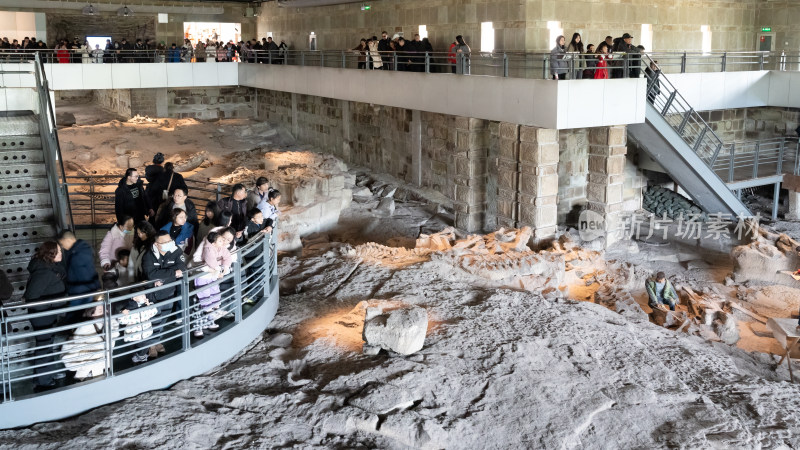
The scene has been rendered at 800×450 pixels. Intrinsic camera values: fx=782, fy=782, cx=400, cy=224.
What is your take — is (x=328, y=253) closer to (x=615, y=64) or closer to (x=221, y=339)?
(x=221, y=339)

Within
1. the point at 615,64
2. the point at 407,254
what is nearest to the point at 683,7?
the point at 615,64

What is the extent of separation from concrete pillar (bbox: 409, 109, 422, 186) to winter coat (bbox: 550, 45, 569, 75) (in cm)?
605

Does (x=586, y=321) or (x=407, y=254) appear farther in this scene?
(x=407, y=254)

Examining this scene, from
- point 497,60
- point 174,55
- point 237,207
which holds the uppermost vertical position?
point 174,55

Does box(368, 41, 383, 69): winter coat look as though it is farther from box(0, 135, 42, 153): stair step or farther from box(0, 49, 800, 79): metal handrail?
box(0, 135, 42, 153): stair step

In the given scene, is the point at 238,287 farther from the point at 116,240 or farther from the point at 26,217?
the point at 26,217

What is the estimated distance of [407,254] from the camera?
13461mm

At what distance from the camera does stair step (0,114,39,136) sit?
10.9 m

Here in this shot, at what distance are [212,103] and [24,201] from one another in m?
22.1

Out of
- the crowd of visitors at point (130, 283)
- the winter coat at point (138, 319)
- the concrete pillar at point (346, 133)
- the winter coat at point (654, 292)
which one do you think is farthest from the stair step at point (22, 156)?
the concrete pillar at point (346, 133)

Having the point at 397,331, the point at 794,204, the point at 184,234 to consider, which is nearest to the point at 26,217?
the point at 184,234

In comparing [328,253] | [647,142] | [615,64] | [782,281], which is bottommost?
[782,281]

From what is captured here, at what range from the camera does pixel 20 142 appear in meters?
10.9

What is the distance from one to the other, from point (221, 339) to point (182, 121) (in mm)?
21752
